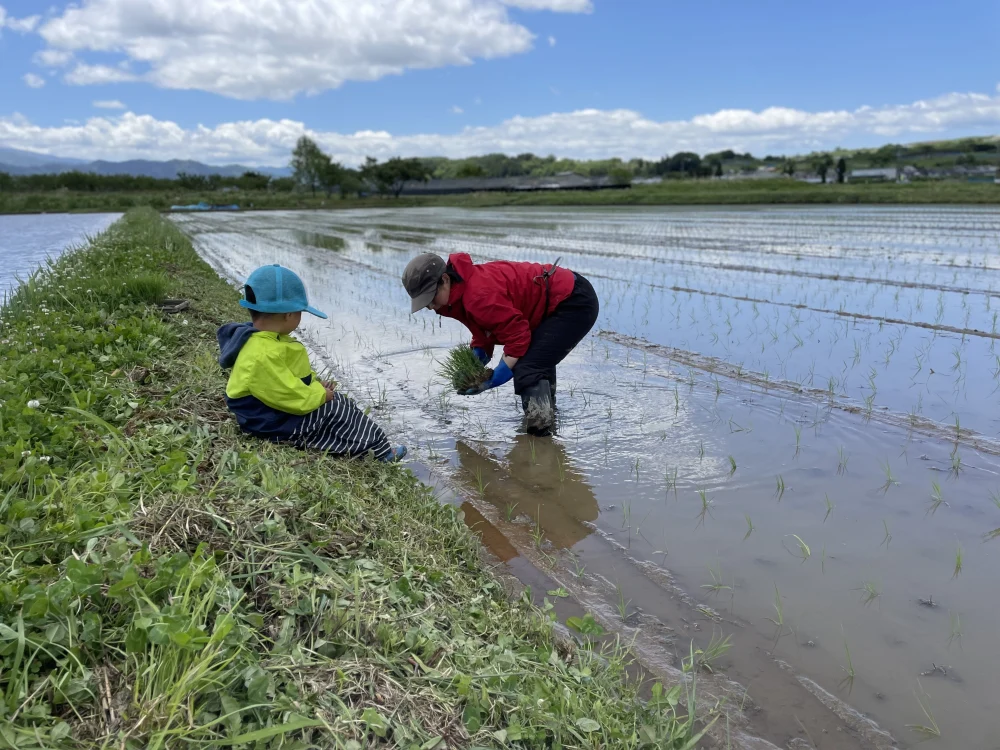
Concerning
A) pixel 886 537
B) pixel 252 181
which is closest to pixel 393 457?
pixel 886 537

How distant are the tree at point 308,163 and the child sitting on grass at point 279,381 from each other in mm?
65442

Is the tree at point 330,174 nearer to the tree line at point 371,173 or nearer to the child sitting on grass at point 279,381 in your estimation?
the tree line at point 371,173

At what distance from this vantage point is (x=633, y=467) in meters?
4.01

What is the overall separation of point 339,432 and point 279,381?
0.50m

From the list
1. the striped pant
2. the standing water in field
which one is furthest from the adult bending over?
the standing water in field

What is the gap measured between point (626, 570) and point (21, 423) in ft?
8.40

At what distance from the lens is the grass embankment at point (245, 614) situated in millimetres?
1529

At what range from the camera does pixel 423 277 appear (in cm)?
402

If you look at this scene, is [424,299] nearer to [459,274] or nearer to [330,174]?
[459,274]

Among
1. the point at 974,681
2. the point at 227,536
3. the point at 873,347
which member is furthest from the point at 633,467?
the point at 873,347

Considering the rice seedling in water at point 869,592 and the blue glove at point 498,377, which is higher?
the blue glove at point 498,377

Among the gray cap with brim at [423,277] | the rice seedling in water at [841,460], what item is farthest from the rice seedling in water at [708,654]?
the gray cap with brim at [423,277]

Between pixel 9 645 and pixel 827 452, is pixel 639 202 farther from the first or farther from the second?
pixel 9 645

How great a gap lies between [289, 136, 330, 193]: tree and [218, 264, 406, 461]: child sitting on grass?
2576 inches
